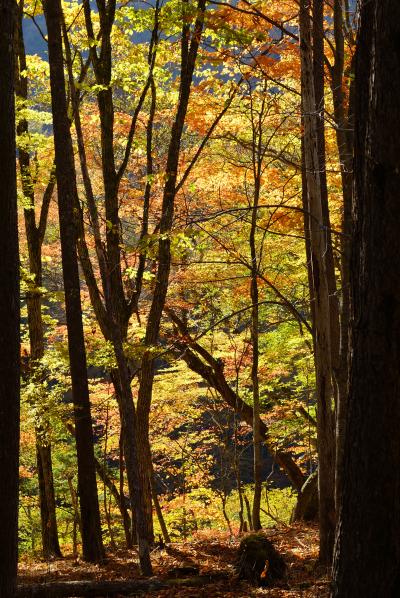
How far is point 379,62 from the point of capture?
2.83m

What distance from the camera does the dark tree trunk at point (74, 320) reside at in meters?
7.95

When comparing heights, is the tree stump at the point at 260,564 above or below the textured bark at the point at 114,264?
below

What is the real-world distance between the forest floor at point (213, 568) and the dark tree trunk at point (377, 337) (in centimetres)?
280

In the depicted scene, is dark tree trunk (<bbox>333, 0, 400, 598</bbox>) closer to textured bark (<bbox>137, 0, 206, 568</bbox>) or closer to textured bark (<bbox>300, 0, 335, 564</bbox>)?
textured bark (<bbox>300, 0, 335, 564</bbox>)

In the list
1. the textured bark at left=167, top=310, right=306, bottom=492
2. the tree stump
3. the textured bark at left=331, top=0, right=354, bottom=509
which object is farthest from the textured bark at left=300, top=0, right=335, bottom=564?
the textured bark at left=167, top=310, right=306, bottom=492

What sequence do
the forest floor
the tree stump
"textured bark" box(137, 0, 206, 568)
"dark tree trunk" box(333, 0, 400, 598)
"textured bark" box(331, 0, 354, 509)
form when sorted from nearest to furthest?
"dark tree trunk" box(333, 0, 400, 598) → the forest floor → "textured bark" box(331, 0, 354, 509) → the tree stump → "textured bark" box(137, 0, 206, 568)

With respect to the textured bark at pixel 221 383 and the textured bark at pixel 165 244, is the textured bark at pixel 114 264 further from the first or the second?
the textured bark at pixel 221 383

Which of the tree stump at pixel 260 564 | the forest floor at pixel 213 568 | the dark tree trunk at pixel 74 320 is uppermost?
the dark tree trunk at pixel 74 320

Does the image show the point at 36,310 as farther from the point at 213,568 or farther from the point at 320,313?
the point at 320,313

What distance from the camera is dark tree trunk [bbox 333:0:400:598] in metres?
2.81

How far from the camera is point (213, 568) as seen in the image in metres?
7.43

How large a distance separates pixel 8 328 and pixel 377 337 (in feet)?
6.97

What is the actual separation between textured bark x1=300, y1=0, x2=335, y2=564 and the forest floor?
0.67 metres

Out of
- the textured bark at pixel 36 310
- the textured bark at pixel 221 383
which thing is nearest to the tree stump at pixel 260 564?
the textured bark at pixel 36 310
